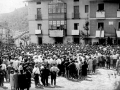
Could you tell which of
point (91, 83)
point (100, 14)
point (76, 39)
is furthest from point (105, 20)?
point (91, 83)

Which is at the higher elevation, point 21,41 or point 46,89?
point 21,41

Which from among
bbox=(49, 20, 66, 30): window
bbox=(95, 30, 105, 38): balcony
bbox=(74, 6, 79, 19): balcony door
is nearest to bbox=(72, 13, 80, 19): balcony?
bbox=(74, 6, 79, 19): balcony door

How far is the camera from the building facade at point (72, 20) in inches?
1463

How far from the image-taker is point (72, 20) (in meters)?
39.4

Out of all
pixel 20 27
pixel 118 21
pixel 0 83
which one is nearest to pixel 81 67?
pixel 0 83

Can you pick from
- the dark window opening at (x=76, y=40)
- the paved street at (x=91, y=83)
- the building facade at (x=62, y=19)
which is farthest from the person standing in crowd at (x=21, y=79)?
the dark window opening at (x=76, y=40)

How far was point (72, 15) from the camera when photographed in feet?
129

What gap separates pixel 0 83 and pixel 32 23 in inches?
1100

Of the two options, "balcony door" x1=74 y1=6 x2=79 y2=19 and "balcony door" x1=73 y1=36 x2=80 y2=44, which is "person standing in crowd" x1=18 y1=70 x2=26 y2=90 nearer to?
"balcony door" x1=73 y1=36 x2=80 y2=44

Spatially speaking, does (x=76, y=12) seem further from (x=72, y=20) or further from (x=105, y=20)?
(x=105, y=20)

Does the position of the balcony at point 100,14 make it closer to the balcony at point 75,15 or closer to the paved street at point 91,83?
the balcony at point 75,15

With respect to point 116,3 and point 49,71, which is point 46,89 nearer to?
point 49,71

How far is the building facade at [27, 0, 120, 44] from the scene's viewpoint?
37156 millimetres

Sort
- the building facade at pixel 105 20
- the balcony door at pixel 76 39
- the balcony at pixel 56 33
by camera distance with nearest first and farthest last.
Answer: the building facade at pixel 105 20, the balcony at pixel 56 33, the balcony door at pixel 76 39
